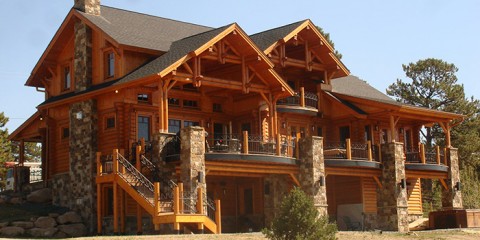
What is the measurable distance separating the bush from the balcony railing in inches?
671

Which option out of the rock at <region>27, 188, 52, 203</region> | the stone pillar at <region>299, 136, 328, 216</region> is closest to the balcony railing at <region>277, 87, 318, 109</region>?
the stone pillar at <region>299, 136, 328, 216</region>

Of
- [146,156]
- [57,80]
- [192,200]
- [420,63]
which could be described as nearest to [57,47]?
[57,80]

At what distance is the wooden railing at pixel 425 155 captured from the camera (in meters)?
45.5

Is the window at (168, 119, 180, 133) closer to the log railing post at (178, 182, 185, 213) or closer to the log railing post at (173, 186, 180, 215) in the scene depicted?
the log railing post at (178, 182, 185, 213)

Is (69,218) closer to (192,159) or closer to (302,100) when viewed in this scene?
(192,159)

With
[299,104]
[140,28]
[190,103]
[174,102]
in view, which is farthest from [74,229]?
[299,104]

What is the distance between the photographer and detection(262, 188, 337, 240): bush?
25.6 metres

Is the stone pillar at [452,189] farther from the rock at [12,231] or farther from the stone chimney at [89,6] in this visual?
the rock at [12,231]

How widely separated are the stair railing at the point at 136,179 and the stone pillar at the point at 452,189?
2054 cm

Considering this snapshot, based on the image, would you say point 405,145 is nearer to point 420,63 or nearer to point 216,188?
point 216,188

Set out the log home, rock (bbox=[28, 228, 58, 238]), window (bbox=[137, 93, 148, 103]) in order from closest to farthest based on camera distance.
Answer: the log home
rock (bbox=[28, 228, 58, 238])
window (bbox=[137, 93, 148, 103])

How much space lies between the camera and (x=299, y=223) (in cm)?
2561

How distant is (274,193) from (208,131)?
4.63 m

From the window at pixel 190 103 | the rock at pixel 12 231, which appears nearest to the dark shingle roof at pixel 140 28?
the window at pixel 190 103
